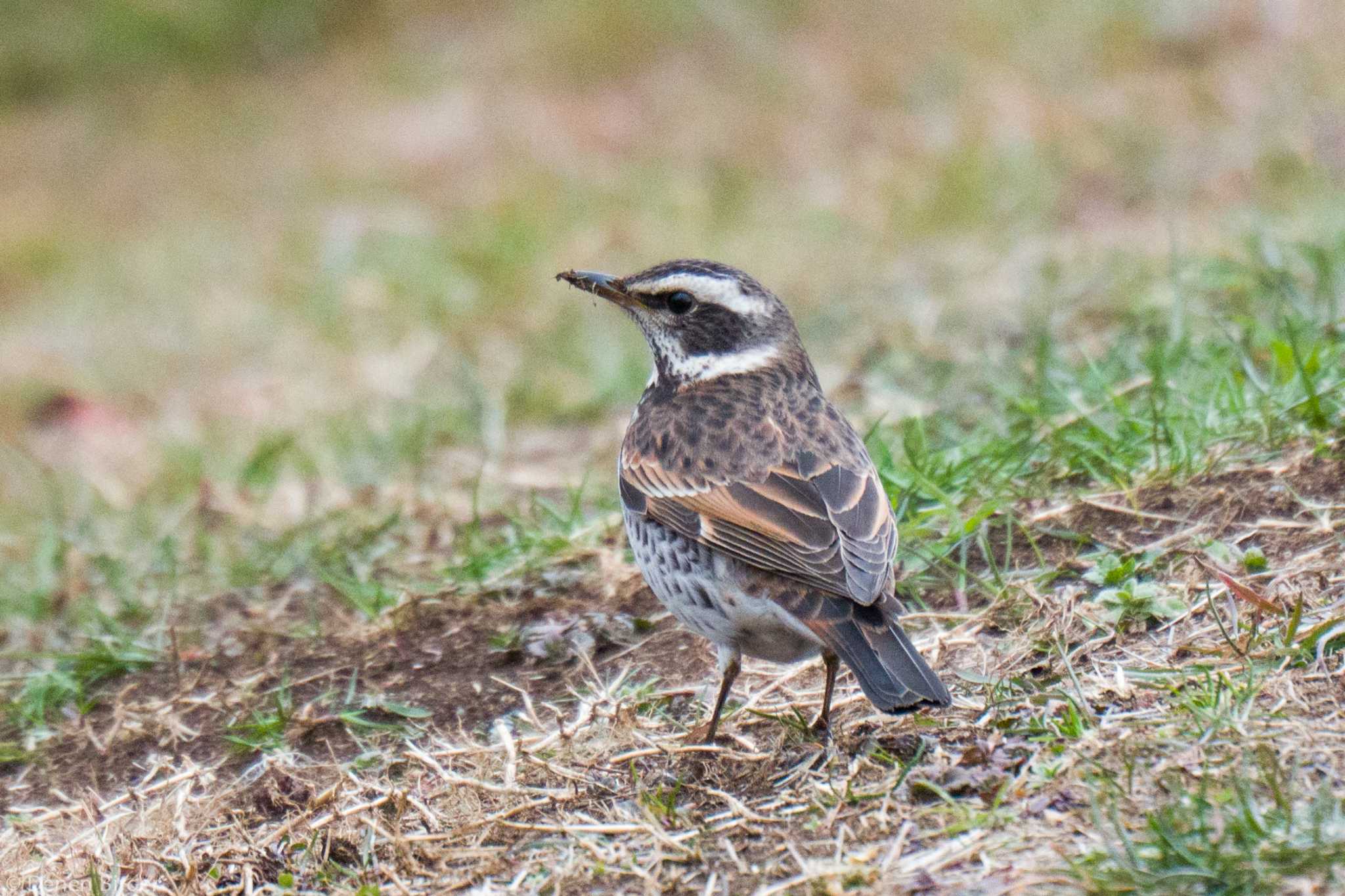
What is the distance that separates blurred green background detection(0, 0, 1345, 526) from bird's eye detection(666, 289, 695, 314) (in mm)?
1377

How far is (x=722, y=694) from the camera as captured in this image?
4945 millimetres

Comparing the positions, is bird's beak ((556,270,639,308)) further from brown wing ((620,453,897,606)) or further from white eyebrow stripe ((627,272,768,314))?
brown wing ((620,453,897,606))

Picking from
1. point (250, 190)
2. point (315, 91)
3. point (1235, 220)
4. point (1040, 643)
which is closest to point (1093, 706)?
point (1040, 643)

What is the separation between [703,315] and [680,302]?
10 cm

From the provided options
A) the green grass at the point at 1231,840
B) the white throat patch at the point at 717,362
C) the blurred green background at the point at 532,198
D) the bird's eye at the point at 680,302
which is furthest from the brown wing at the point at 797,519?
the blurred green background at the point at 532,198

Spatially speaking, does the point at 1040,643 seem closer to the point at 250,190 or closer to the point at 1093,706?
the point at 1093,706

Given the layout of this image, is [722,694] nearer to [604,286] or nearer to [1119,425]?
[604,286]

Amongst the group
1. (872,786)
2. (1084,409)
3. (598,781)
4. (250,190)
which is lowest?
(250,190)

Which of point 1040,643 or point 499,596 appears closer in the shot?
point 1040,643

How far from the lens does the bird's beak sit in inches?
231

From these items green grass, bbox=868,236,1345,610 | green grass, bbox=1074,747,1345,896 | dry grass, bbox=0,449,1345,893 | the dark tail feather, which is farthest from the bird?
green grass, bbox=1074,747,1345,896

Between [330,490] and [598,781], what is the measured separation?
142 inches

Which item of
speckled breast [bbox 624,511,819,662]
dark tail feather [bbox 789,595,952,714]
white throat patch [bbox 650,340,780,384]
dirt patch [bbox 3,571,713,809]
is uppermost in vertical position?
white throat patch [bbox 650,340,780,384]

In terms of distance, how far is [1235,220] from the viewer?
30.3 ft
